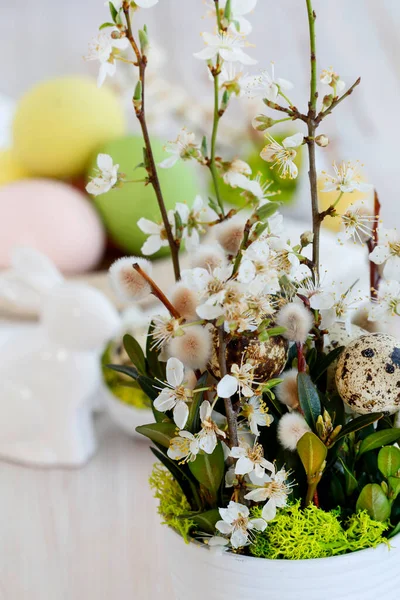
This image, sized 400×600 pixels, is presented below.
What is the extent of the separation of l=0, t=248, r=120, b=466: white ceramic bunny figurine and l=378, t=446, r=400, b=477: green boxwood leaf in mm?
406

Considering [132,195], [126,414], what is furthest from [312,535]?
[132,195]

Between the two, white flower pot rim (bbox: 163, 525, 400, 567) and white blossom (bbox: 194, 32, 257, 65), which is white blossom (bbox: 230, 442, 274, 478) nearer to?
white flower pot rim (bbox: 163, 525, 400, 567)

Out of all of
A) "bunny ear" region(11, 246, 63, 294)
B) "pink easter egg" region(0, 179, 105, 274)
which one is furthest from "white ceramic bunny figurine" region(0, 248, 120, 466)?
"pink easter egg" region(0, 179, 105, 274)

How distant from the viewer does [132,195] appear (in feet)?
3.03

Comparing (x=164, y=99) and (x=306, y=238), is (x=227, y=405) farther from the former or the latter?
(x=164, y=99)

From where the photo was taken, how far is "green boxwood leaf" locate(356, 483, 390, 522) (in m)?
0.33

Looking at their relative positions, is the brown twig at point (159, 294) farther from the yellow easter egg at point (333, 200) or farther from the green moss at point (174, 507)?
the yellow easter egg at point (333, 200)

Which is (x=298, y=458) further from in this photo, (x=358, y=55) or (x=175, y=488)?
(x=358, y=55)

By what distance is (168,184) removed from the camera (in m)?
0.94

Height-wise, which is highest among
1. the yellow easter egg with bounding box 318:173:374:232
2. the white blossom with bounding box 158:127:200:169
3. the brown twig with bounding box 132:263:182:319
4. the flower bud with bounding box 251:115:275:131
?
the flower bud with bounding box 251:115:275:131

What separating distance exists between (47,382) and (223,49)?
480 mm

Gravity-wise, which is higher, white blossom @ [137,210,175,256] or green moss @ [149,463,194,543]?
white blossom @ [137,210,175,256]

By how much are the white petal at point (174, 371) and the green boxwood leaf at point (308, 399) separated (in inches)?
2.1

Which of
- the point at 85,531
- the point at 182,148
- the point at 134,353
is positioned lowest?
the point at 85,531
